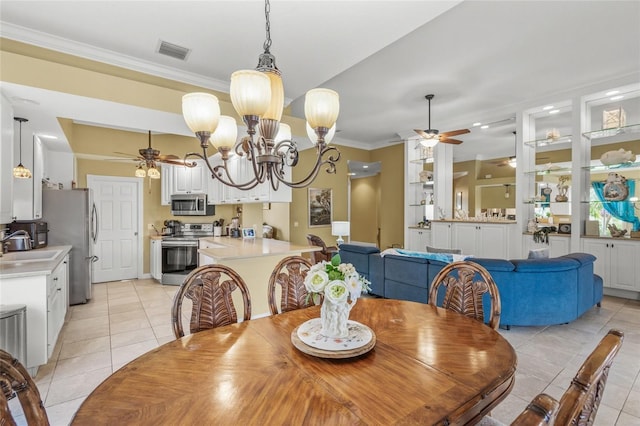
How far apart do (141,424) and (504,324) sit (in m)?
3.52

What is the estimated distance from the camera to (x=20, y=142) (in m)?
3.42

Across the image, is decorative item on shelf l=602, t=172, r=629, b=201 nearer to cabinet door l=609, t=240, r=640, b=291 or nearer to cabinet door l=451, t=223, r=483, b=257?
cabinet door l=609, t=240, r=640, b=291

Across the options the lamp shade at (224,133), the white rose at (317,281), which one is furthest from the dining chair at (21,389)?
the lamp shade at (224,133)

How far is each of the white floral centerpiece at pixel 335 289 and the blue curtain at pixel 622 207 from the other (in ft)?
16.8

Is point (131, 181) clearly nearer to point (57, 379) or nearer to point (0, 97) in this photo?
point (0, 97)

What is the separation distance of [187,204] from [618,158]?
23.5ft

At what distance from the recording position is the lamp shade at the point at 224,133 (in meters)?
2.12

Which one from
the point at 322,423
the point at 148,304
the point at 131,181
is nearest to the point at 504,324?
the point at 322,423

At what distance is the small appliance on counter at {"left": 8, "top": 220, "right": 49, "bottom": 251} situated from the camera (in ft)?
11.6

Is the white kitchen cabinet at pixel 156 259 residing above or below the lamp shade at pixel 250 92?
below

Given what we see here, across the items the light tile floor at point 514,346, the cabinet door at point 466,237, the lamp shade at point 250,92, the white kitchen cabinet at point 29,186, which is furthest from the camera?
the cabinet door at point 466,237

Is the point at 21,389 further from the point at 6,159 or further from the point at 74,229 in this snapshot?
the point at 74,229

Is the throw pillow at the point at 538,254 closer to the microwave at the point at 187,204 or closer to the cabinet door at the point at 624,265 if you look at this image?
the cabinet door at the point at 624,265

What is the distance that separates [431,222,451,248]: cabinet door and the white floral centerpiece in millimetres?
4980
